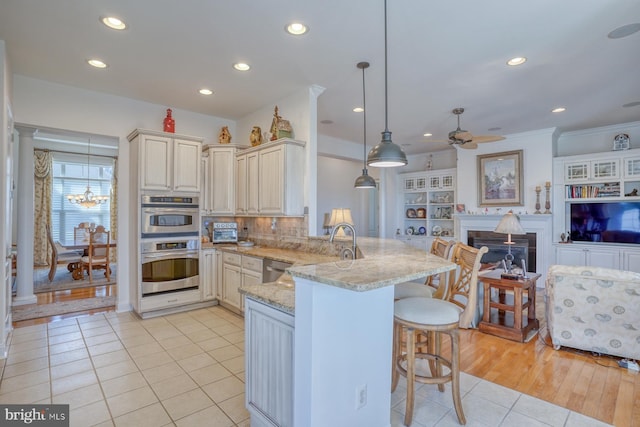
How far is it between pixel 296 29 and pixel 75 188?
8.35 metres

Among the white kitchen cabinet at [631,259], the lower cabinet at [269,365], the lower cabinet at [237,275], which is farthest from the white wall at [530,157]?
the lower cabinet at [269,365]

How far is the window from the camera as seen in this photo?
8.00 metres

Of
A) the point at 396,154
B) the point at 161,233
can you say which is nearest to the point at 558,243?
the point at 396,154

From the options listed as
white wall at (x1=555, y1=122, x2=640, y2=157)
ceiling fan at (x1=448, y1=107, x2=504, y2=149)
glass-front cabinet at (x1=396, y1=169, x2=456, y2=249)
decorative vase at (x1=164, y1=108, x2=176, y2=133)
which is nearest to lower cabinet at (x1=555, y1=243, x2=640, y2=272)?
white wall at (x1=555, y1=122, x2=640, y2=157)

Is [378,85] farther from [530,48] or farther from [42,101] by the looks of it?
[42,101]

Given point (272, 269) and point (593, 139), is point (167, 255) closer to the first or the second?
point (272, 269)

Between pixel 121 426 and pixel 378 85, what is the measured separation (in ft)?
13.3

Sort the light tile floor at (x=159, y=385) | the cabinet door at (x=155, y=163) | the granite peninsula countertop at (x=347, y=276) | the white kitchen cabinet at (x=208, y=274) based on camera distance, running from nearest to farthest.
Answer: the granite peninsula countertop at (x=347, y=276) < the light tile floor at (x=159, y=385) < the cabinet door at (x=155, y=163) < the white kitchen cabinet at (x=208, y=274)

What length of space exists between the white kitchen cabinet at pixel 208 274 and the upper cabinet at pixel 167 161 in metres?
0.94

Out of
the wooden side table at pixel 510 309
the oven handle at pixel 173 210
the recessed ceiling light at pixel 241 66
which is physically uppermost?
the recessed ceiling light at pixel 241 66

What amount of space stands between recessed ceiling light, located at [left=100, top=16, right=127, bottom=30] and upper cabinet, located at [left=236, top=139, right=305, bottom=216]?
1.86 metres

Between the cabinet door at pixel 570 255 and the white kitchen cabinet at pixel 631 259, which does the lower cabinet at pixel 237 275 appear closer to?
the cabinet door at pixel 570 255

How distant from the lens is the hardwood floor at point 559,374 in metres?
2.29

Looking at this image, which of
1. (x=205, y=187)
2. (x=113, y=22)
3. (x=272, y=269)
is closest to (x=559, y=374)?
(x=272, y=269)
